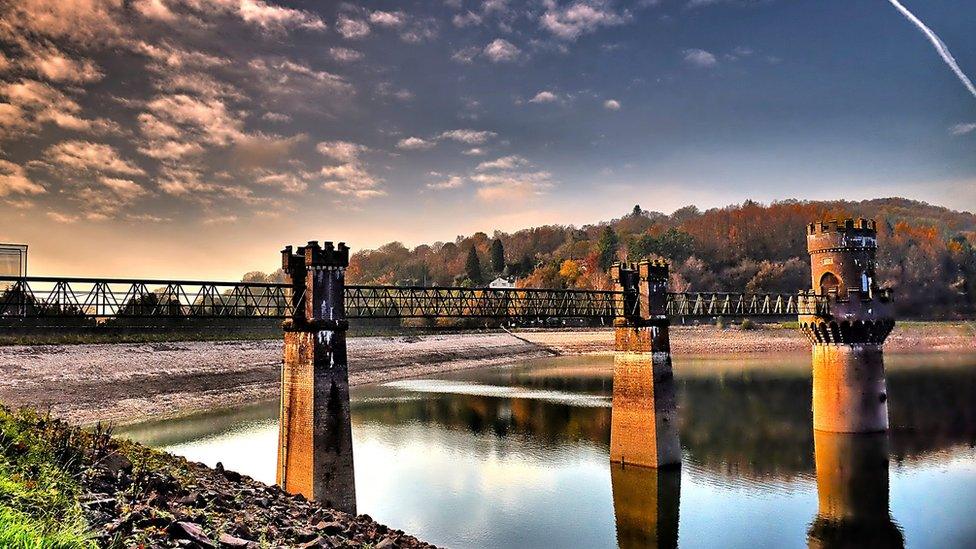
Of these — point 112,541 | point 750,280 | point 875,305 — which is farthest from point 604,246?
point 112,541

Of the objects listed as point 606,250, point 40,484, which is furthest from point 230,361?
point 606,250

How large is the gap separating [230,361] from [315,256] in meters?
51.7

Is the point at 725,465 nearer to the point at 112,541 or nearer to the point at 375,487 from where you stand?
the point at 375,487

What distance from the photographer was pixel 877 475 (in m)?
35.6

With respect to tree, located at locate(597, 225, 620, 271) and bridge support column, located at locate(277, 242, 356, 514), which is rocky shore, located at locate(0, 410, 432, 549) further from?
tree, located at locate(597, 225, 620, 271)

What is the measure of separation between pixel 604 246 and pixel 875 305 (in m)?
112

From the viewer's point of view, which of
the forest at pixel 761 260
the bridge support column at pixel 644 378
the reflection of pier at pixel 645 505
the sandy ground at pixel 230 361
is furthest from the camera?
the forest at pixel 761 260

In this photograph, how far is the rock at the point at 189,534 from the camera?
13.2 m

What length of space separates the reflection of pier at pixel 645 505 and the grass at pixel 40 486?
63.3 ft

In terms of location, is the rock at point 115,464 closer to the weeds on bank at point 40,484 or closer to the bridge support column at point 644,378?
the weeds on bank at point 40,484

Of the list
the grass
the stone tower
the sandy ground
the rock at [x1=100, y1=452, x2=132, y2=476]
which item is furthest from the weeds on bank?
the stone tower

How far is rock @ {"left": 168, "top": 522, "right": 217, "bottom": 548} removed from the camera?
13.2 meters

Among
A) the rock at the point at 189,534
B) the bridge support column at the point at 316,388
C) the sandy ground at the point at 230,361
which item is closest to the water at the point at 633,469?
the bridge support column at the point at 316,388

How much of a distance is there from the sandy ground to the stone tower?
141ft
